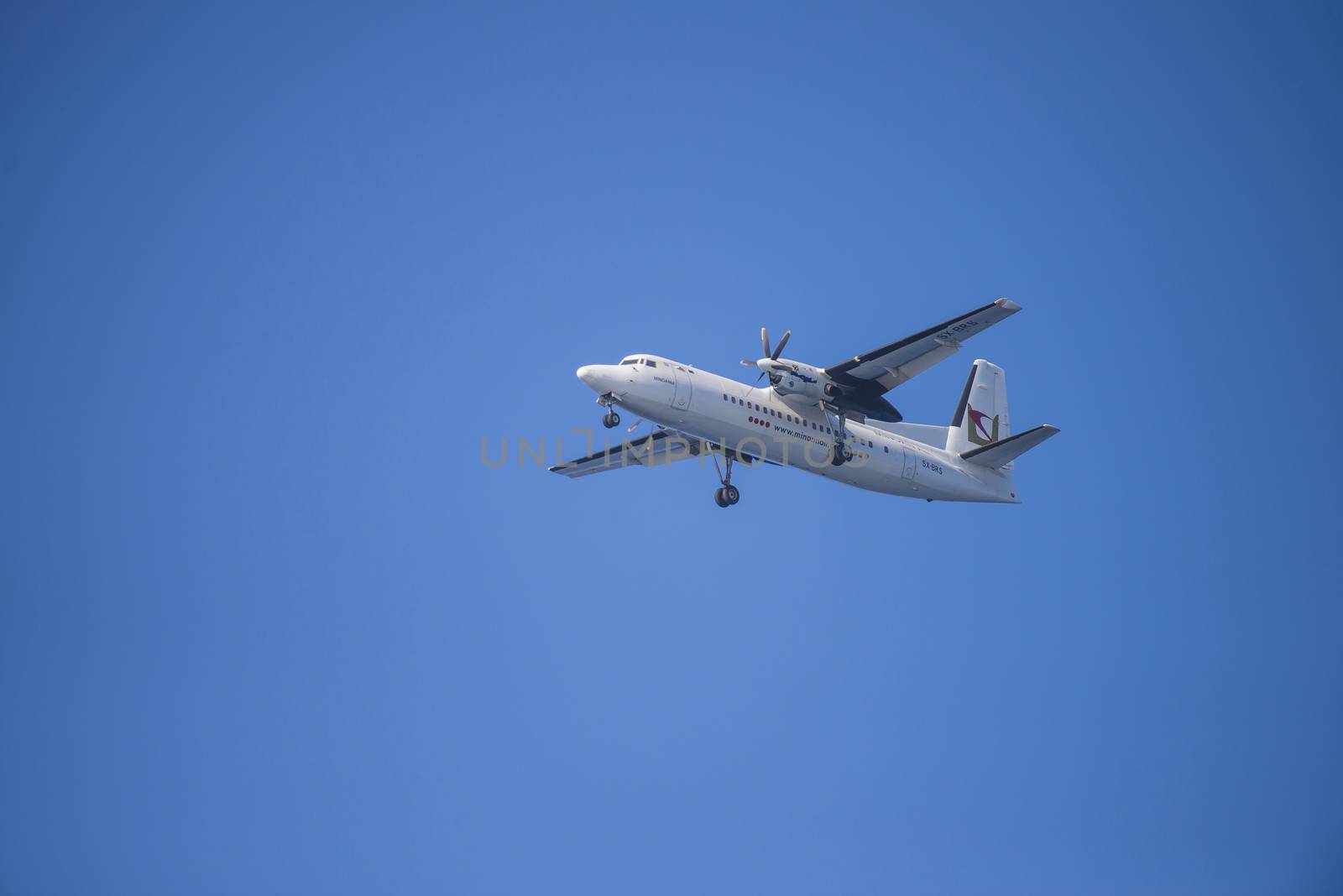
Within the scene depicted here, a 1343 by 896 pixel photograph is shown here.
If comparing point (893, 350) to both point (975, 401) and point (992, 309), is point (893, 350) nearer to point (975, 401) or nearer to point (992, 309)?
point (992, 309)

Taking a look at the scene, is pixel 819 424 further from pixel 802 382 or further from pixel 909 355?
pixel 909 355

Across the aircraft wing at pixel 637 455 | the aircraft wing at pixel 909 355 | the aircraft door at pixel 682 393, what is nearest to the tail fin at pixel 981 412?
the aircraft wing at pixel 909 355

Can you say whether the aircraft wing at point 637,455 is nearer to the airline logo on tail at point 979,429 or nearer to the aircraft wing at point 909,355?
the aircraft wing at point 909,355

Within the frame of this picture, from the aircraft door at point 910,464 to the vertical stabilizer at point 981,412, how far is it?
8.77ft

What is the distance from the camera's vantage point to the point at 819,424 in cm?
2570

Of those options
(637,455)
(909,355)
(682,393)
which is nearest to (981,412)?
(909,355)

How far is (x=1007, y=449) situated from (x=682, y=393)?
907 centimetres

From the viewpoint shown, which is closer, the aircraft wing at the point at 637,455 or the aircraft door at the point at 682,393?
the aircraft door at the point at 682,393

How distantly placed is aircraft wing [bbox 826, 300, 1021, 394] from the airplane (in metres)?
0.03

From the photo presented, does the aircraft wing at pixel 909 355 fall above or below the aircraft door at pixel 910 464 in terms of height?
above

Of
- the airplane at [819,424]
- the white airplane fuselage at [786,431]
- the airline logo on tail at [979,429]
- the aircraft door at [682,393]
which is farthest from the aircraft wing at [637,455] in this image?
the airline logo on tail at [979,429]

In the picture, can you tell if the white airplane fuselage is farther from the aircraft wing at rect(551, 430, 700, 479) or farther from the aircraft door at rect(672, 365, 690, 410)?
the aircraft wing at rect(551, 430, 700, 479)

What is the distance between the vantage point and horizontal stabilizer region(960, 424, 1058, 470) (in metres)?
25.9

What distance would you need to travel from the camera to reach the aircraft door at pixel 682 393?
2364 centimetres
